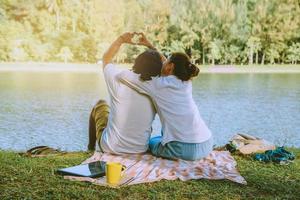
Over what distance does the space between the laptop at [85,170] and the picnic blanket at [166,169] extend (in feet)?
0.12

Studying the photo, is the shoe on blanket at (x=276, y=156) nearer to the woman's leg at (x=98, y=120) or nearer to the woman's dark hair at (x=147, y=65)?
the woman's dark hair at (x=147, y=65)

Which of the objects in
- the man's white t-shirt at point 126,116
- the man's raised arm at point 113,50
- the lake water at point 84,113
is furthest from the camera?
the lake water at point 84,113

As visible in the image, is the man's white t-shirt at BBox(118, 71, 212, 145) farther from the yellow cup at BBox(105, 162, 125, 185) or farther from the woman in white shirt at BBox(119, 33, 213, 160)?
the yellow cup at BBox(105, 162, 125, 185)

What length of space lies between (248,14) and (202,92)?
10897mm

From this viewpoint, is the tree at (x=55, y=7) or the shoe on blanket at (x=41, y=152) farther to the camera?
the tree at (x=55, y=7)

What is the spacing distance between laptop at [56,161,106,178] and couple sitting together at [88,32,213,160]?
1.20 feet


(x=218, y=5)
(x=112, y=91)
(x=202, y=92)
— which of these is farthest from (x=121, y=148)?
(x=218, y=5)

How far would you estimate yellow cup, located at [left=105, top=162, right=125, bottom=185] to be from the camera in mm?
2467

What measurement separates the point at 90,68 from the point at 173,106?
1688 centimetres

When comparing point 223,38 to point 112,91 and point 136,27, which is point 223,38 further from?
point 112,91

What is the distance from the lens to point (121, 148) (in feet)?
Answer: 10.1

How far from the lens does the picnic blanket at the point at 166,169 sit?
2629mm

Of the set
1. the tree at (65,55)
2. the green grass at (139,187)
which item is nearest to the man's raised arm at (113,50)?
the green grass at (139,187)

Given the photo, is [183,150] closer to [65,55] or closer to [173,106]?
[173,106]
